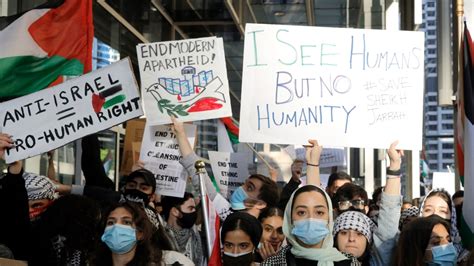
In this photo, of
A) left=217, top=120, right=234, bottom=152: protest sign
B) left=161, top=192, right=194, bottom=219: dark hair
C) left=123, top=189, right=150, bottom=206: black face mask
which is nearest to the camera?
left=123, top=189, right=150, bottom=206: black face mask

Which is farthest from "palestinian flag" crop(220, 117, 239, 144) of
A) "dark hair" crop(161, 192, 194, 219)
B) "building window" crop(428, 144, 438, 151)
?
"building window" crop(428, 144, 438, 151)

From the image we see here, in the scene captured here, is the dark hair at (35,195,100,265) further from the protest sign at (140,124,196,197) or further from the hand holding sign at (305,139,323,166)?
the protest sign at (140,124,196,197)

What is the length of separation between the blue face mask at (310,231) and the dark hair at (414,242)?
2.30 ft

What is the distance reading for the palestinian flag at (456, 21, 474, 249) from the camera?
19.2ft

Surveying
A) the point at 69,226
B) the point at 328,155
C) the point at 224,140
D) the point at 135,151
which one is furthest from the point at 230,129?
the point at 69,226

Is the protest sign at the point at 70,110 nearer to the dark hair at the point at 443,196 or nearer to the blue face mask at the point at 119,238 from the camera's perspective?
the blue face mask at the point at 119,238

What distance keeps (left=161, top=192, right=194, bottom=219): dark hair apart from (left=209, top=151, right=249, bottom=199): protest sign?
35.5 inches

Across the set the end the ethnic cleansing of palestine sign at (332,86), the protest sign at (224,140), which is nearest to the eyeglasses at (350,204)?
the end the ethnic cleansing of palestine sign at (332,86)

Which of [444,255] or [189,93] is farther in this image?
[189,93]

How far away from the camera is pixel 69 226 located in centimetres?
561

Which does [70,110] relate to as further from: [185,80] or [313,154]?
[313,154]

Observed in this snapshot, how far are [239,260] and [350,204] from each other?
142cm

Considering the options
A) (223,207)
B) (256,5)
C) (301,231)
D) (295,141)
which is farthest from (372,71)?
(256,5)

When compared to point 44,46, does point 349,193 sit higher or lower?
lower
